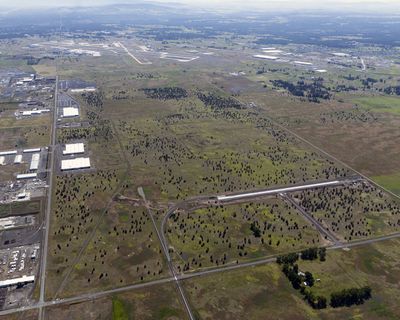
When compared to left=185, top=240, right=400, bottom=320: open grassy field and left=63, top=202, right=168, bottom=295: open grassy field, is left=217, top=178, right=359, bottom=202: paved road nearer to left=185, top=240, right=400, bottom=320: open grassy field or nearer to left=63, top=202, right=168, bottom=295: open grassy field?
left=63, top=202, right=168, bottom=295: open grassy field

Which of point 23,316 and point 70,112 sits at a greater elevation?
point 70,112

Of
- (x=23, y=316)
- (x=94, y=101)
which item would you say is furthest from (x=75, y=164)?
(x=94, y=101)

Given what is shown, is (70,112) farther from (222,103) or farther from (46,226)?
(46,226)

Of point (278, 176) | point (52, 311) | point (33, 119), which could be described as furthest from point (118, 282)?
point (33, 119)

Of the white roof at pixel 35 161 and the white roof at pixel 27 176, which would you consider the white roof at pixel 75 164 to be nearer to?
the white roof at pixel 35 161

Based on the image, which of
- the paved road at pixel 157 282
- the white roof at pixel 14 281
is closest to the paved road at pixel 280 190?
the paved road at pixel 157 282

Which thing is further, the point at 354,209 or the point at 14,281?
the point at 354,209
